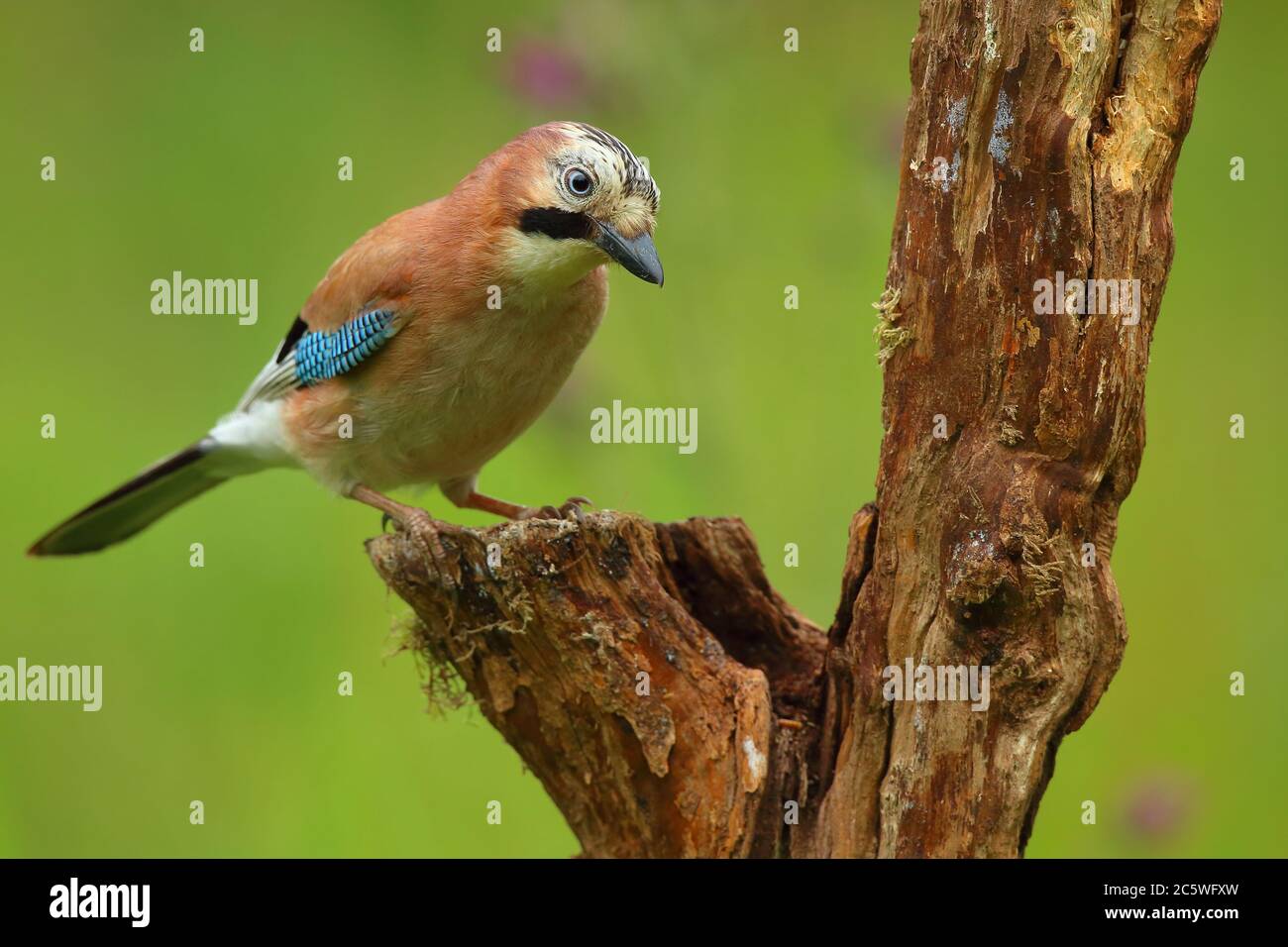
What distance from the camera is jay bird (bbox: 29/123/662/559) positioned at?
16.2 feet

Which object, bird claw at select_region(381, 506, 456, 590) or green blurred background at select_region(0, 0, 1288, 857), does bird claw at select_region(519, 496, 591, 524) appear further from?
green blurred background at select_region(0, 0, 1288, 857)

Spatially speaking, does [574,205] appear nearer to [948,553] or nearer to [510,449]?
[948,553]

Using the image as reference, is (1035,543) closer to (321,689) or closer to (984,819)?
(984,819)

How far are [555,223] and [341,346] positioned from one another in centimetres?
108

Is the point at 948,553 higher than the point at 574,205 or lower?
lower

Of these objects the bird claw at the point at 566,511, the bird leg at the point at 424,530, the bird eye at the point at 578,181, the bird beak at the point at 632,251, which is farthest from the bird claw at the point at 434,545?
the bird eye at the point at 578,181

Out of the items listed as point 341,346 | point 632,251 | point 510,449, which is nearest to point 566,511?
point 632,251

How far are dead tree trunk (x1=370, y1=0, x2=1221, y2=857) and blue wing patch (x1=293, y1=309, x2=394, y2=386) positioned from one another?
1.16m

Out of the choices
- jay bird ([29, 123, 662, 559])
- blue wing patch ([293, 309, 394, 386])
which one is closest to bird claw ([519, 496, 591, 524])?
jay bird ([29, 123, 662, 559])

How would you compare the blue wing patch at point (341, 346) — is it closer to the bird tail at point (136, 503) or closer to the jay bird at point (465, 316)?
the jay bird at point (465, 316)

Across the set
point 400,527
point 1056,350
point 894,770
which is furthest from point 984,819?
point 400,527

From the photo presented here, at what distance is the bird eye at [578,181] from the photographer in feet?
16.0

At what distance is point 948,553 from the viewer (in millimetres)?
3977

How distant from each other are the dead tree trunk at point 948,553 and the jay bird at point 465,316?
0.53 m
